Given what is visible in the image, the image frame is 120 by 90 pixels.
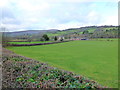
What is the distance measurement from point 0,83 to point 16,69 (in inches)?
48.3

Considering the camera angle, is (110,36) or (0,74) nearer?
(0,74)

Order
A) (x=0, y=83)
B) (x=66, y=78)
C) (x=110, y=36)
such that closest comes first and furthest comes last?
(x=0, y=83)
(x=66, y=78)
(x=110, y=36)

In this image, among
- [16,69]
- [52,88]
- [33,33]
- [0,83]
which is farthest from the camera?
[33,33]

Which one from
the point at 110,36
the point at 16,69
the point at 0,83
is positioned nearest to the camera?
the point at 0,83

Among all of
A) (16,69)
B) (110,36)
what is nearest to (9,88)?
(16,69)

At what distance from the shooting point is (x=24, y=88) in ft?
10.3

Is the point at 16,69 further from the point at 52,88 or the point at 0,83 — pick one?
the point at 52,88

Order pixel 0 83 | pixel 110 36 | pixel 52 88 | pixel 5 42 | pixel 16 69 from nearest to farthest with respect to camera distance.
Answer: pixel 52 88
pixel 0 83
pixel 16 69
pixel 5 42
pixel 110 36

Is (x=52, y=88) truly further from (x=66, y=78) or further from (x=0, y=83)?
(x=0, y=83)

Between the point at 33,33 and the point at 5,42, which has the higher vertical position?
the point at 33,33

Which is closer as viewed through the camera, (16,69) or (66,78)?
(66,78)

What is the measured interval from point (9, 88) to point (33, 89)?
721 millimetres

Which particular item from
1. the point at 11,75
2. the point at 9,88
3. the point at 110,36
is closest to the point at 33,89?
the point at 9,88

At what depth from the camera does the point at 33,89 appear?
9.96 ft
